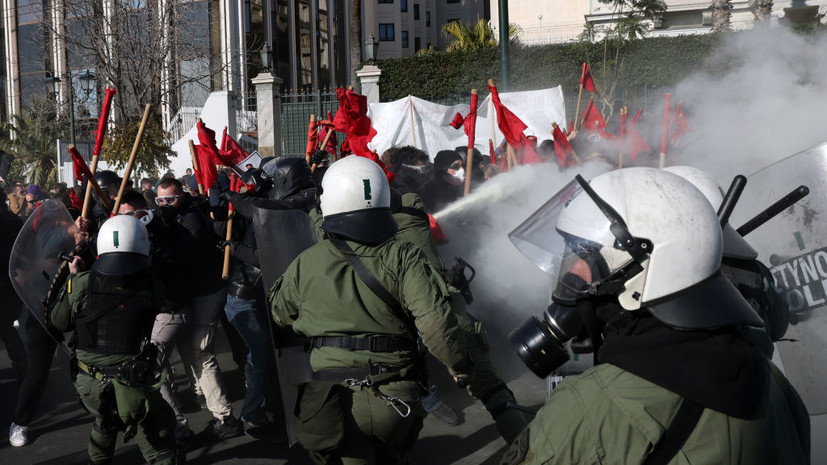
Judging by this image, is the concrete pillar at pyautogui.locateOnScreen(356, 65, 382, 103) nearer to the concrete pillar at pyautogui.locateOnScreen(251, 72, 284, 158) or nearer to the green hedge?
the concrete pillar at pyautogui.locateOnScreen(251, 72, 284, 158)

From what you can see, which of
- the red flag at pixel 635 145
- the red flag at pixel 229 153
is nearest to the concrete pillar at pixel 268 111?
the red flag at pixel 229 153

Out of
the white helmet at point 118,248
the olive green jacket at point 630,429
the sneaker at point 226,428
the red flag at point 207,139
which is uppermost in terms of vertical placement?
the red flag at point 207,139

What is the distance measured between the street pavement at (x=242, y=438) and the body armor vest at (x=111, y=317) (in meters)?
1.30

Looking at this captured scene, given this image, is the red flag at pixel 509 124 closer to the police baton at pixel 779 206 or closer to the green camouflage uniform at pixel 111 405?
the green camouflage uniform at pixel 111 405

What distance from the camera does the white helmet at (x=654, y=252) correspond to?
158 cm

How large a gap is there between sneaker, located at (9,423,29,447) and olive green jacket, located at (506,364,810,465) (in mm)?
4690

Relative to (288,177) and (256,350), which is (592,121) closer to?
(288,177)

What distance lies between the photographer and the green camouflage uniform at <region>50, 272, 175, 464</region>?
3805mm

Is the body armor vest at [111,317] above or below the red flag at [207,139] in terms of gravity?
below

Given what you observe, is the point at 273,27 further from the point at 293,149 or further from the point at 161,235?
the point at 161,235

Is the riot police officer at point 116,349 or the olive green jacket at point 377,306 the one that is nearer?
the olive green jacket at point 377,306

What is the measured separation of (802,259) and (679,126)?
17.0ft

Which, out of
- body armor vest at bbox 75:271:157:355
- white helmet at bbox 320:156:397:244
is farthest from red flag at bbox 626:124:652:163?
body armor vest at bbox 75:271:157:355

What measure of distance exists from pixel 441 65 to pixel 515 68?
2.18 metres
